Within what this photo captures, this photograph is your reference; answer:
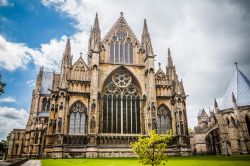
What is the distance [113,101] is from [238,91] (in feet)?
91.4

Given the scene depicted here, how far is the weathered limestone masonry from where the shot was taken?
96.1 feet

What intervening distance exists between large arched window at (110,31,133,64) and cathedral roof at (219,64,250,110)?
907 inches

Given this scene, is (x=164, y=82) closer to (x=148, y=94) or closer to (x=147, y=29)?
(x=148, y=94)

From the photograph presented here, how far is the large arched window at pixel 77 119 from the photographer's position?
3072cm

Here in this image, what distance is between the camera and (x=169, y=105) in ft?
115

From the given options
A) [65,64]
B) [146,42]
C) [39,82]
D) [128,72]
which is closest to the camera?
[65,64]

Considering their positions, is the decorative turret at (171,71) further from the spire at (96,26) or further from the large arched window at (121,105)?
the spire at (96,26)

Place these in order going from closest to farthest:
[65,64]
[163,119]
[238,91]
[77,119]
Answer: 1. [77,119]
2. [65,64]
3. [163,119]
4. [238,91]

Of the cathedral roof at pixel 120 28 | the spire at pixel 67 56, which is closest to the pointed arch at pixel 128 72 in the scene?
the cathedral roof at pixel 120 28

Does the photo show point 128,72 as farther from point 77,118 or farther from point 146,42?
point 77,118

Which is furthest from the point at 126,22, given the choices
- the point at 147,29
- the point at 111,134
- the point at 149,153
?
the point at 149,153

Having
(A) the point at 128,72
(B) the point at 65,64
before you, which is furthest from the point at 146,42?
(B) the point at 65,64

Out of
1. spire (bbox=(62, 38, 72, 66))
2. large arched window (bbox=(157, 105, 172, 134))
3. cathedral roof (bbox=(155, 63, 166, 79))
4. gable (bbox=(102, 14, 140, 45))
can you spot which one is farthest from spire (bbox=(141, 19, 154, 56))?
spire (bbox=(62, 38, 72, 66))

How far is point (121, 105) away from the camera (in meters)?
33.3
